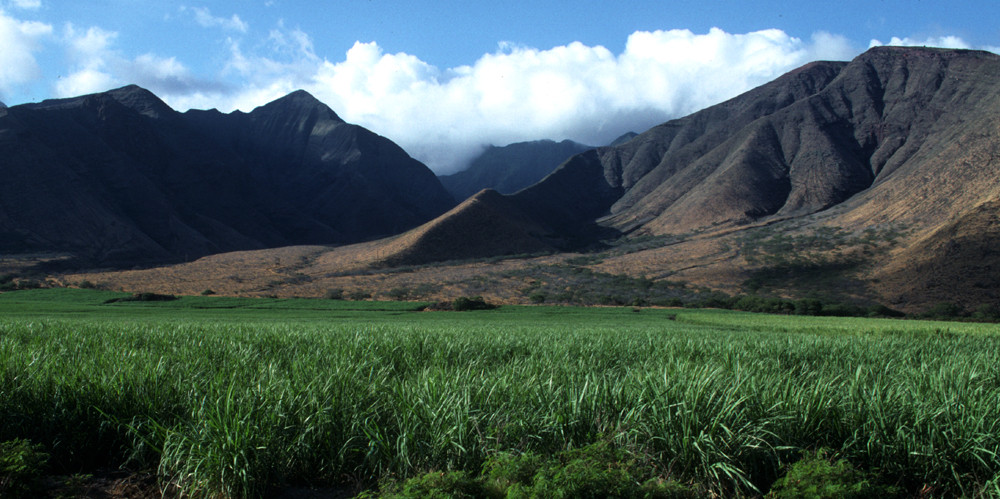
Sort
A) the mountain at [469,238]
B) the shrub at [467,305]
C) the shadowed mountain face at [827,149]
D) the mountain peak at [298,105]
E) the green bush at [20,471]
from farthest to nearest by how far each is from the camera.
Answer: the mountain peak at [298,105], the mountain at [469,238], the shadowed mountain face at [827,149], the shrub at [467,305], the green bush at [20,471]

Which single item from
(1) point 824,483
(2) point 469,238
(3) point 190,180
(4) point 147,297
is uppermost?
(3) point 190,180

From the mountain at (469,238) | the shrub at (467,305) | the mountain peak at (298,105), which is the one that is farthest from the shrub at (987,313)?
the mountain peak at (298,105)

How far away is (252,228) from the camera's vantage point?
4732 inches

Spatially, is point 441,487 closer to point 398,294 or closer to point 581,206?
point 398,294

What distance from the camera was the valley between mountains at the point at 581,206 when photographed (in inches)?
2104

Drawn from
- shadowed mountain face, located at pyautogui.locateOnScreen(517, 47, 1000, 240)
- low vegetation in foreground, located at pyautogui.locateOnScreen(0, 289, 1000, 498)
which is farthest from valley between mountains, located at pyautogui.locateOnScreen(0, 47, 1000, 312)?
low vegetation in foreground, located at pyautogui.locateOnScreen(0, 289, 1000, 498)

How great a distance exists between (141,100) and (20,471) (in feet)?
542

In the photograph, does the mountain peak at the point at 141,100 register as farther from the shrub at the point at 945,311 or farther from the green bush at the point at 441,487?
the green bush at the point at 441,487

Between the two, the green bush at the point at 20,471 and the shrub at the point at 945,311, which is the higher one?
the green bush at the point at 20,471

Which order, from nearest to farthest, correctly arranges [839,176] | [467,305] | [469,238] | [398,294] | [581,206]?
[467,305]
[398,294]
[469,238]
[839,176]
[581,206]

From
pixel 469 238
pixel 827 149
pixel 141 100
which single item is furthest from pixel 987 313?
pixel 141 100

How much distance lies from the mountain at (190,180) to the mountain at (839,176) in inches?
2057

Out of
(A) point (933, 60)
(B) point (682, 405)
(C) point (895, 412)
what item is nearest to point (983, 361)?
(C) point (895, 412)

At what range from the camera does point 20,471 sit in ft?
10.4
